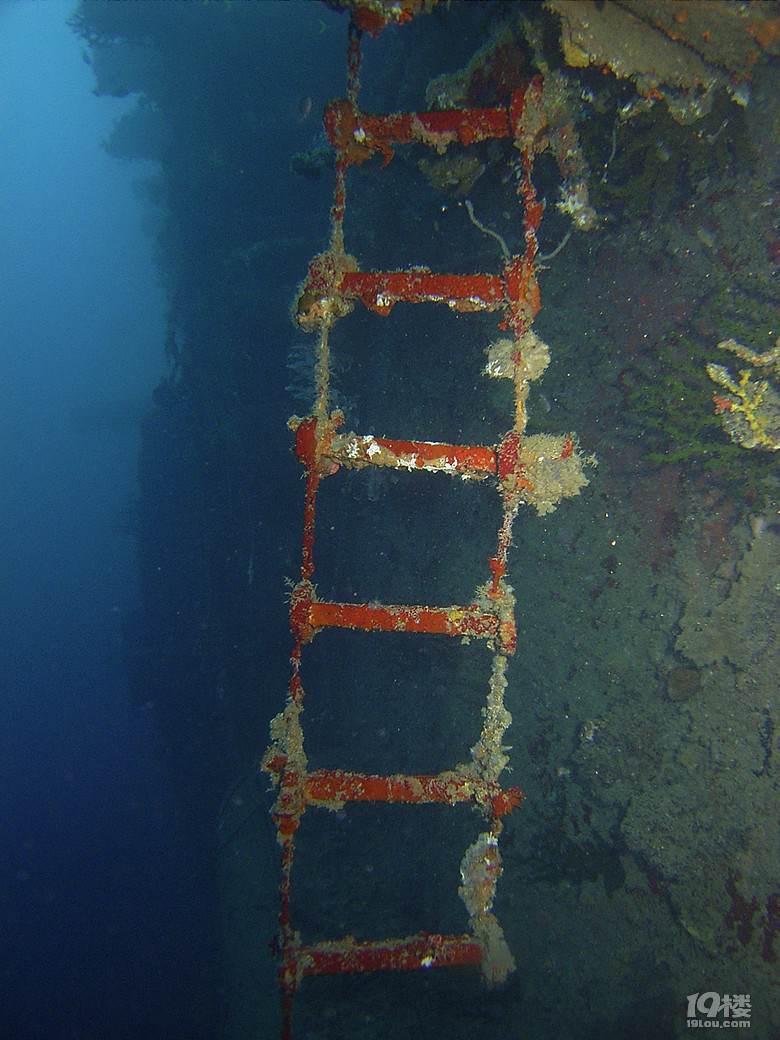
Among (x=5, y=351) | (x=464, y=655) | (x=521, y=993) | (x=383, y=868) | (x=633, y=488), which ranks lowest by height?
(x=521, y=993)

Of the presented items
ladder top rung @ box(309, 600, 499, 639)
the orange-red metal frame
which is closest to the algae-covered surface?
the orange-red metal frame

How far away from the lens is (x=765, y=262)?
3227 mm

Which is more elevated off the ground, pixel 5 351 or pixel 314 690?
pixel 5 351

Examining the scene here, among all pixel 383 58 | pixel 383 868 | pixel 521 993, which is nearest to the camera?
pixel 521 993

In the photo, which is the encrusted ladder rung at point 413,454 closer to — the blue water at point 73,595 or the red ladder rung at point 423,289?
the red ladder rung at point 423,289

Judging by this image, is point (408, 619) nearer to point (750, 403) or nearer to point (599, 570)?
point (599, 570)

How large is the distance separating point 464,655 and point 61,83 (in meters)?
121

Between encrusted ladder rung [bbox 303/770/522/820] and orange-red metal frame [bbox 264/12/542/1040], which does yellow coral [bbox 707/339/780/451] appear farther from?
encrusted ladder rung [bbox 303/770/522/820]

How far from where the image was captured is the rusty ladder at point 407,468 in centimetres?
262

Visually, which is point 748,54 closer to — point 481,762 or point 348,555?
point 481,762

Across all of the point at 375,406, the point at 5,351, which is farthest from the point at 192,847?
the point at 5,351

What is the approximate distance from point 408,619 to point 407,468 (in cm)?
77

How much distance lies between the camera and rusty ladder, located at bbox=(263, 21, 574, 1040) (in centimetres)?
262

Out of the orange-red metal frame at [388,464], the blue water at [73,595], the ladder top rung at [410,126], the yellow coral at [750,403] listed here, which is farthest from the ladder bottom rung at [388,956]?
the blue water at [73,595]
